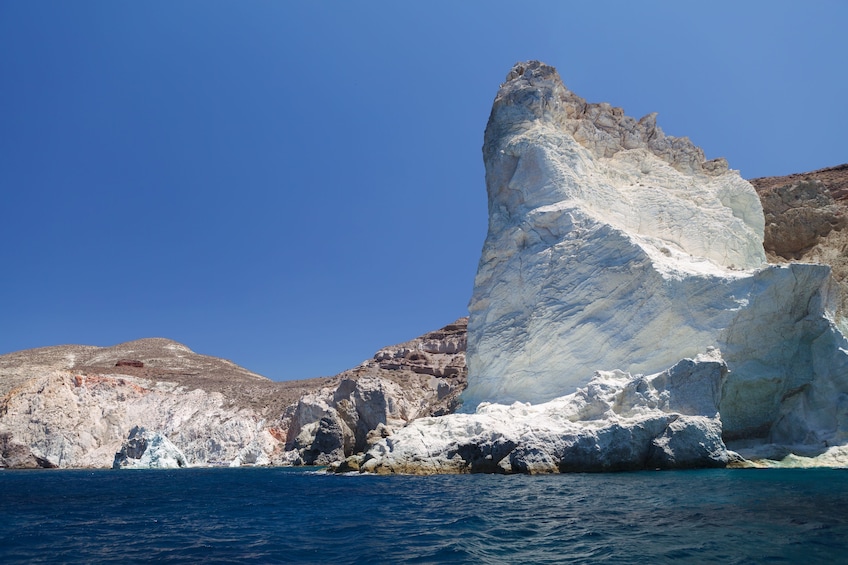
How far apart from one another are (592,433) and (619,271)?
965 centimetres

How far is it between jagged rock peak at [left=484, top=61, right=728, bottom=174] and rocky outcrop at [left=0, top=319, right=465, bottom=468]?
19695mm

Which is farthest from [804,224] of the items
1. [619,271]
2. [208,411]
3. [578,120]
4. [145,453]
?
[208,411]

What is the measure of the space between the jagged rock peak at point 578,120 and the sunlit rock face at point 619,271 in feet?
0.30

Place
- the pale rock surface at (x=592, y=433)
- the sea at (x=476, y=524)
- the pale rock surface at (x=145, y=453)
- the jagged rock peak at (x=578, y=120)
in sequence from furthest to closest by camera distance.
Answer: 1. the pale rock surface at (x=145, y=453)
2. the jagged rock peak at (x=578, y=120)
3. the pale rock surface at (x=592, y=433)
4. the sea at (x=476, y=524)

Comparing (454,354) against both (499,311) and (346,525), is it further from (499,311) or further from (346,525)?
(346,525)

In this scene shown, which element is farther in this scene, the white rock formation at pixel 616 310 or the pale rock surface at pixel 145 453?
the pale rock surface at pixel 145 453

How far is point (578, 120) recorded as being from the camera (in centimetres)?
3738

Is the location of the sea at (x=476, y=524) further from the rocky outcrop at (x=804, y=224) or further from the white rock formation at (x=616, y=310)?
the rocky outcrop at (x=804, y=224)

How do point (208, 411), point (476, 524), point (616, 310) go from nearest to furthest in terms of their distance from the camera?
point (476, 524)
point (616, 310)
point (208, 411)

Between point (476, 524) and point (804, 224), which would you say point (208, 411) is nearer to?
point (804, 224)

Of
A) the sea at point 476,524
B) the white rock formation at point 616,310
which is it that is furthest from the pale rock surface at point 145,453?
the sea at point 476,524

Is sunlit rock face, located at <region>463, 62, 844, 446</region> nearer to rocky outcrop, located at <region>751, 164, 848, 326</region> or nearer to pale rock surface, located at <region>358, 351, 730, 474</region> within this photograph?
pale rock surface, located at <region>358, 351, 730, 474</region>

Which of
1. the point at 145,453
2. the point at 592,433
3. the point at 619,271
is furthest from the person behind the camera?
the point at 145,453

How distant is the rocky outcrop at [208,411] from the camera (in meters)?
48.2
